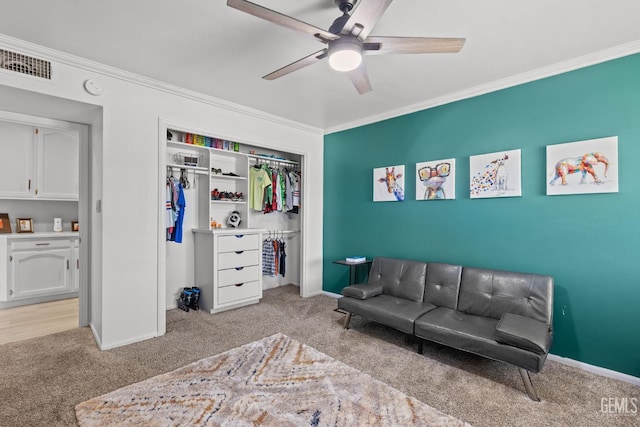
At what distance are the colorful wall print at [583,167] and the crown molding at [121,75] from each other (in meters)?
3.07

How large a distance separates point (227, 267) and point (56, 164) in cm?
283

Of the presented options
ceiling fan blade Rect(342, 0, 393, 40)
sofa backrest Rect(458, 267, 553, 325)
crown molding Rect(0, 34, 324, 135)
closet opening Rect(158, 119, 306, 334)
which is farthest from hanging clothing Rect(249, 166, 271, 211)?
ceiling fan blade Rect(342, 0, 393, 40)

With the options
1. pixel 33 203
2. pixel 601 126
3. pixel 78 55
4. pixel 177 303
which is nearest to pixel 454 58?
pixel 601 126

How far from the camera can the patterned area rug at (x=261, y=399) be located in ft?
6.06

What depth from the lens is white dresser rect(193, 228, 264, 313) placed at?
374 cm

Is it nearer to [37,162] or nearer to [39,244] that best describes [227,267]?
[39,244]

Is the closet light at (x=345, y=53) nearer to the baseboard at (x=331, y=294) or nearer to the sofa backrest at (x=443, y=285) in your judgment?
the sofa backrest at (x=443, y=285)

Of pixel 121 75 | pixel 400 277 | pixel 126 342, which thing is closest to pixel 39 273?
pixel 126 342

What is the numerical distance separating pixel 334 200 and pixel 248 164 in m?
1.36

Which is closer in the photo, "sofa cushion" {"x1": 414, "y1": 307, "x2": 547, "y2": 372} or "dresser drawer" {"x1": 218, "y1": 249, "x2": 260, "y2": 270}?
"sofa cushion" {"x1": 414, "y1": 307, "x2": 547, "y2": 372}

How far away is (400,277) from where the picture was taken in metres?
3.42

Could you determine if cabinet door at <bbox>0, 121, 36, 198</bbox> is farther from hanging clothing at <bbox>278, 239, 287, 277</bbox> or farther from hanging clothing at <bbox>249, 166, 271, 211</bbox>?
hanging clothing at <bbox>278, 239, 287, 277</bbox>

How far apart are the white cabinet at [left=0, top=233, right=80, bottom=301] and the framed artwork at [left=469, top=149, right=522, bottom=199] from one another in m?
5.24

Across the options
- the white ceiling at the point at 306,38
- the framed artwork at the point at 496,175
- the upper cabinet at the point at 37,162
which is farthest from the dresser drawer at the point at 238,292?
the framed artwork at the point at 496,175
